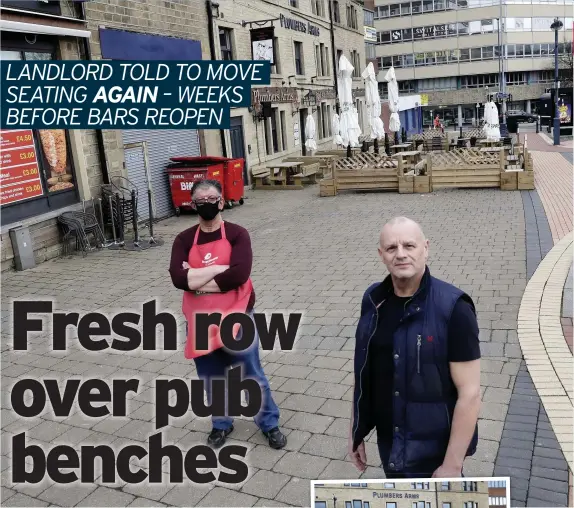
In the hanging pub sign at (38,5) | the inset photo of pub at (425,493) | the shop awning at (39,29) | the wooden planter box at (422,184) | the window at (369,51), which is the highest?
the window at (369,51)

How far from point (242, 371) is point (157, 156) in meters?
12.3

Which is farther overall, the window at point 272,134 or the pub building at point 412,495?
the window at point 272,134

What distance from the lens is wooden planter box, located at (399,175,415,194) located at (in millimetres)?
17188

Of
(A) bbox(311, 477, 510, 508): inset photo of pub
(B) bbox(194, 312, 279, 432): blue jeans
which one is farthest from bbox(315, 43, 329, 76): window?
(A) bbox(311, 477, 510, 508): inset photo of pub

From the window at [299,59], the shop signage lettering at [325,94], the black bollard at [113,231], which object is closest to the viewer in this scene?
the black bollard at [113,231]

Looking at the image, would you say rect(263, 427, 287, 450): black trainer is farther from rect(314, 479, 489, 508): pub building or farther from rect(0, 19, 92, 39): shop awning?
rect(0, 19, 92, 39): shop awning

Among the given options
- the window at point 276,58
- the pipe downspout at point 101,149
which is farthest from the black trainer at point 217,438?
the window at point 276,58

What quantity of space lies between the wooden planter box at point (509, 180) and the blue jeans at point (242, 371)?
44.1 ft

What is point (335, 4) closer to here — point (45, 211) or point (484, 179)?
point (484, 179)

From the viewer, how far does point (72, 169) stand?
12484 millimetres

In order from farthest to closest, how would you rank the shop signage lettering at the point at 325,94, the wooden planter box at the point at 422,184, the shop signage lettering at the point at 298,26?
the shop signage lettering at the point at 325,94 → the shop signage lettering at the point at 298,26 → the wooden planter box at the point at 422,184

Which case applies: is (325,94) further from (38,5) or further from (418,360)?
(418,360)

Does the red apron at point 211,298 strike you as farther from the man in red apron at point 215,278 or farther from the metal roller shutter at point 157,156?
the metal roller shutter at point 157,156

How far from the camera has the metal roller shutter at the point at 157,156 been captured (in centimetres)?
1462
